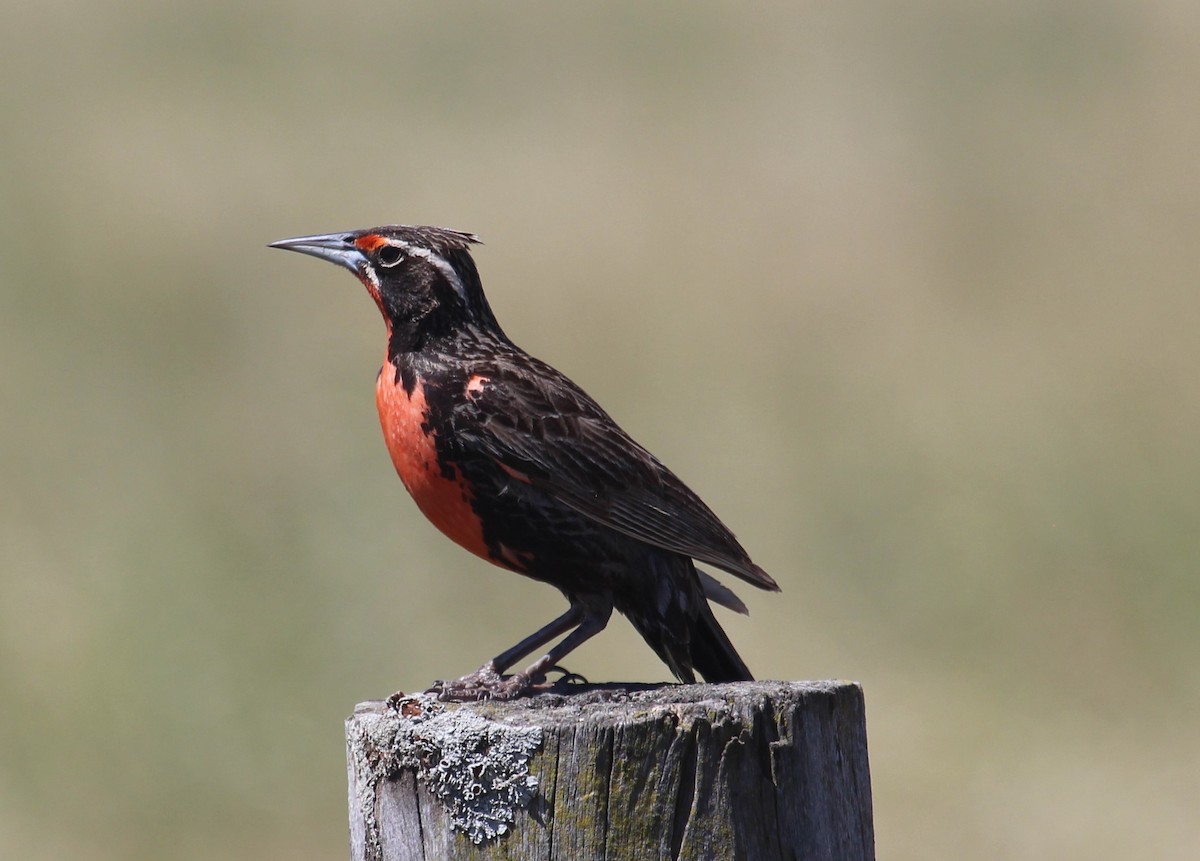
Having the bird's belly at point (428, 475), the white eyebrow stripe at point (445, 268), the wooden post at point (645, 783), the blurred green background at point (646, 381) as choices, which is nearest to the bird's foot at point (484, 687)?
the bird's belly at point (428, 475)

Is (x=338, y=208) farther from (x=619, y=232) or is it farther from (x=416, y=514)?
(x=416, y=514)

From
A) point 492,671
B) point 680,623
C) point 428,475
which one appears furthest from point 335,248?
point 680,623

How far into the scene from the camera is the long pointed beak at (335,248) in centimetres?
496

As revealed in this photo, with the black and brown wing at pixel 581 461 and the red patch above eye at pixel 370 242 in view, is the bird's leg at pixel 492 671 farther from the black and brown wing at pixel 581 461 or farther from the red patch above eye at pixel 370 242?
the red patch above eye at pixel 370 242

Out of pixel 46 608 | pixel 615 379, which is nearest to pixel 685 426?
pixel 615 379

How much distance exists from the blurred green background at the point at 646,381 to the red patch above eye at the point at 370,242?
4.26 meters

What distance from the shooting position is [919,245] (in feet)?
41.9

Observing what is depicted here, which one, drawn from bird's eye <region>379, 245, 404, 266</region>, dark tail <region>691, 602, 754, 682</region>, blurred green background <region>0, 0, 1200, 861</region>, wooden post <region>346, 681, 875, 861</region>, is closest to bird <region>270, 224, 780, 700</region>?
dark tail <region>691, 602, 754, 682</region>

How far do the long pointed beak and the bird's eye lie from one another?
0.06m

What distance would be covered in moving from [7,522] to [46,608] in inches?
36.5

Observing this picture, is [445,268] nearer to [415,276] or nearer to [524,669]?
[415,276]

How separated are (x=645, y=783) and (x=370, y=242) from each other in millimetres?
2210

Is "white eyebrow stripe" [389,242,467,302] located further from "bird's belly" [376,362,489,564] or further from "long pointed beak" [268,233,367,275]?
"bird's belly" [376,362,489,564]

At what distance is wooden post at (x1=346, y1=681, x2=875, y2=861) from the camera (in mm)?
3201
